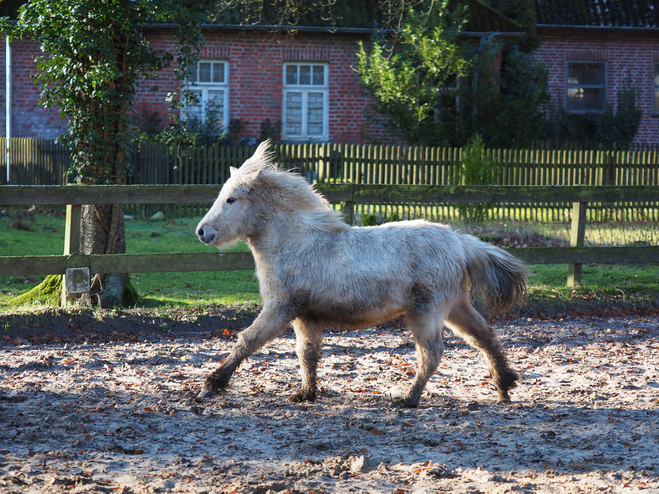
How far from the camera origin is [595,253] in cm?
940

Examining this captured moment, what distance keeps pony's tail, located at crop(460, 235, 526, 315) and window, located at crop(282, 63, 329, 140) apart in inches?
606

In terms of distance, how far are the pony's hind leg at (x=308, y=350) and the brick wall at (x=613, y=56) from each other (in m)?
19.3

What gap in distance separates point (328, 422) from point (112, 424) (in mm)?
1419

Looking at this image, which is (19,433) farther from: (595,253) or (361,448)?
(595,253)

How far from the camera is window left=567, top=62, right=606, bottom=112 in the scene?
75.5ft

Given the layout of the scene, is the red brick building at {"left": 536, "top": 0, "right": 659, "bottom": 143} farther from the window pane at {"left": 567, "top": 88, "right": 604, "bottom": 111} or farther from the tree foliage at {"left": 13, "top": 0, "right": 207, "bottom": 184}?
the tree foliage at {"left": 13, "top": 0, "right": 207, "bottom": 184}

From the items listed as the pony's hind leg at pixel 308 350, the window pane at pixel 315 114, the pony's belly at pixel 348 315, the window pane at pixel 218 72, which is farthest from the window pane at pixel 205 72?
the pony's belly at pixel 348 315

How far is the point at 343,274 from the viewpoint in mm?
5199

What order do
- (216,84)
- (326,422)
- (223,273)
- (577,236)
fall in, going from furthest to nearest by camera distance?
1. (216,84)
2. (223,273)
3. (577,236)
4. (326,422)

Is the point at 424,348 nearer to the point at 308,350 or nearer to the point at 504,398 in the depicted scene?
the point at 504,398

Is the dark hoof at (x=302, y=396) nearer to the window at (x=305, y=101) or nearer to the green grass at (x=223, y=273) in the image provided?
the green grass at (x=223, y=273)

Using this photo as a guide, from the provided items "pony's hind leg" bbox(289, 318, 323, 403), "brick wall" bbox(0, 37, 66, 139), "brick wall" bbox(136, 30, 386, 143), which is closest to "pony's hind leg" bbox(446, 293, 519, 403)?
"pony's hind leg" bbox(289, 318, 323, 403)

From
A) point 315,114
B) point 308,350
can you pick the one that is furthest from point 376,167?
point 308,350

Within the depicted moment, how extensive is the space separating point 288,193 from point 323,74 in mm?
15777
